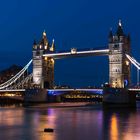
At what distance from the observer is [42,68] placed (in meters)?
76.7

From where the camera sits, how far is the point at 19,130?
28609mm

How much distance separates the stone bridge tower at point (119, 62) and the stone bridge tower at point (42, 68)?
1447cm

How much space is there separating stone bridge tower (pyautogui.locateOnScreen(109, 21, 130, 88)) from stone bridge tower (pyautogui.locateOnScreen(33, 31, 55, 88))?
1447 cm

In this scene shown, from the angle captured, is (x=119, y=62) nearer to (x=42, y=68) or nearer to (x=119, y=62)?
(x=119, y=62)

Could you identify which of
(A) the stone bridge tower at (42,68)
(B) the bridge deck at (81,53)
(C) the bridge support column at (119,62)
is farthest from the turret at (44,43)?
(C) the bridge support column at (119,62)

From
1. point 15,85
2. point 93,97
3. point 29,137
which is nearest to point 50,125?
point 29,137

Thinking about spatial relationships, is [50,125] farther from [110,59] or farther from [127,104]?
[110,59]

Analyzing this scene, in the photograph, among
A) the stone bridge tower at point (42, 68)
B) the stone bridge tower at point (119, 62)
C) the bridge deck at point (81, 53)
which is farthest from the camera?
the stone bridge tower at point (42, 68)

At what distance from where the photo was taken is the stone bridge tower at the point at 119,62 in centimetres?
6462

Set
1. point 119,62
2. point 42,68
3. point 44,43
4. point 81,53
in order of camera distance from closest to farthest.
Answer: point 119,62, point 81,53, point 42,68, point 44,43

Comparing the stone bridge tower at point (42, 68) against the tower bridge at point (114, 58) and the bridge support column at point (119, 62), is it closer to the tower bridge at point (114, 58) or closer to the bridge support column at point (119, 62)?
the tower bridge at point (114, 58)

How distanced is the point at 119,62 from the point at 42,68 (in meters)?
16.1

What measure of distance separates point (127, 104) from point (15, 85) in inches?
1082

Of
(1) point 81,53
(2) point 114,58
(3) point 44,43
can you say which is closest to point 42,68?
(3) point 44,43
